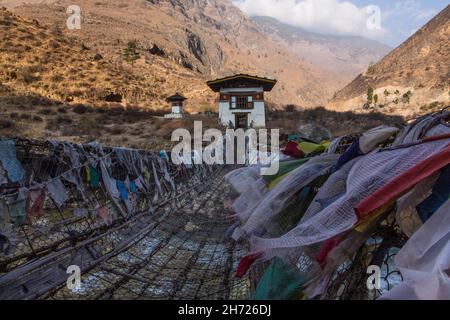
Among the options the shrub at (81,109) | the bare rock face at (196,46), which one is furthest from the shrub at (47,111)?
the bare rock face at (196,46)

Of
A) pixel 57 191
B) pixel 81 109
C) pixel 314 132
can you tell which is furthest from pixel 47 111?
pixel 57 191

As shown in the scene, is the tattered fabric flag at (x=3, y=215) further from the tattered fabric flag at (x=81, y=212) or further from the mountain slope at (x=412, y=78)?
the mountain slope at (x=412, y=78)

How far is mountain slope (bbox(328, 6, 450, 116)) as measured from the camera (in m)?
50.4

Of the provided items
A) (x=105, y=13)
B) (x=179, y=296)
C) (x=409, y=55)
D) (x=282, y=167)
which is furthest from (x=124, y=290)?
(x=105, y=13)

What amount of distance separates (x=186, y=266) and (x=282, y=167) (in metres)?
2.38

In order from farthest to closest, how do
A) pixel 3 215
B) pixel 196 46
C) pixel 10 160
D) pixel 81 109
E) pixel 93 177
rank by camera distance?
pixel 196 46 → pixel 81 109 → pixel 93 177 → pixel 10 160 → pixel 3 215

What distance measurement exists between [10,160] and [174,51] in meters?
70.6

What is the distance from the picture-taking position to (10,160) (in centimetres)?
511

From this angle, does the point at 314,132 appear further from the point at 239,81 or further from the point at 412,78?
the point at 412,78

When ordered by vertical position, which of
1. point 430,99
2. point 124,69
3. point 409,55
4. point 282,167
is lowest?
point 282,167

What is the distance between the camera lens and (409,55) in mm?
63812

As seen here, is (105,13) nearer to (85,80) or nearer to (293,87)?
(85,80)

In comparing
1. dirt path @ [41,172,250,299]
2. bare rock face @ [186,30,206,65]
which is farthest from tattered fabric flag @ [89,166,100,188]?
bare rock face @ [186,30,206,65]

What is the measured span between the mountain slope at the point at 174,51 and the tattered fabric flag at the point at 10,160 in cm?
3690
